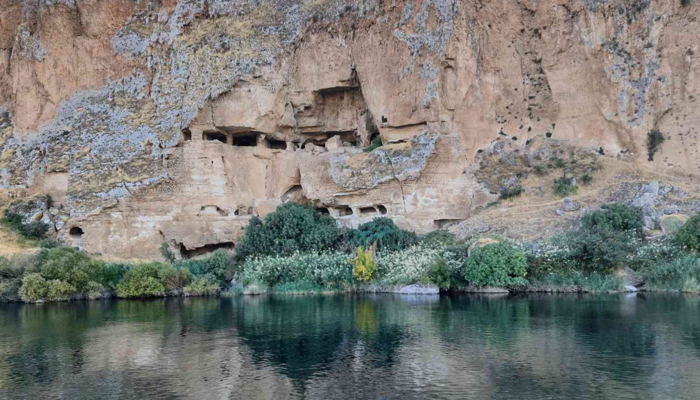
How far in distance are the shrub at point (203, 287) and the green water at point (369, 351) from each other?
5251 millimetres

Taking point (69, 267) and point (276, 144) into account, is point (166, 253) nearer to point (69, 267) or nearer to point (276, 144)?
point (69, 267)

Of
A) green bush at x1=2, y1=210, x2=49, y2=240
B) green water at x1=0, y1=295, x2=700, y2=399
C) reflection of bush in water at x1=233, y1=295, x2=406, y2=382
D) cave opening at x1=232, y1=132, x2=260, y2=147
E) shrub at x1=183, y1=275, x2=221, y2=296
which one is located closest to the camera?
green water at x1=0, y1=295, x2=700, y2=399

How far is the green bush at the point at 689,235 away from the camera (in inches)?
1009

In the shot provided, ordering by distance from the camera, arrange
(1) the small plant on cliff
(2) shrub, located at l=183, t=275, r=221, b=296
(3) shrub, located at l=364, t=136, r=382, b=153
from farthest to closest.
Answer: (3) shrub, located at l=364, t=136, r=382, b=153, (1) the small plant on cliff, (2) shrub, located at l=183, t=275, r=221, b=296

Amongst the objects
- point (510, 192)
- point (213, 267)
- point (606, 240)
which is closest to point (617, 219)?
point (606, 240)

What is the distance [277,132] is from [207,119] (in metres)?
4.48

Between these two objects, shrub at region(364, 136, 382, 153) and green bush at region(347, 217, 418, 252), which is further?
shrub at region(364, 136, 382, 153)

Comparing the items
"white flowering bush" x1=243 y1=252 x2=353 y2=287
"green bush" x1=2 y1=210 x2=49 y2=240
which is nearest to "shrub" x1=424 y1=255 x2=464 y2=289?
"white flowering bush" x1=243 y1=252 x2=353 y2=287

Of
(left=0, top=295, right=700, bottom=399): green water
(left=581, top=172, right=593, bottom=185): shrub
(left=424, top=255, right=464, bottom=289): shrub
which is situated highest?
(left=581, top=172, right=593, bottom=185): shrub

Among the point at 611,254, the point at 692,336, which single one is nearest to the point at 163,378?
the point at 692,336

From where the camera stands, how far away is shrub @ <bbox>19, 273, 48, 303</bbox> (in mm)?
27531

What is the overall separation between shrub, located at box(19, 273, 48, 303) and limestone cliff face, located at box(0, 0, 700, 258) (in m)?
7.47

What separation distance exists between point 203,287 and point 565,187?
60.2ft

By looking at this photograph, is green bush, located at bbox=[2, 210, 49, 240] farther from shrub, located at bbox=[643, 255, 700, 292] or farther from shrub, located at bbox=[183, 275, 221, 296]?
shrub, located at bbox=[643, 255, 700, 292]
